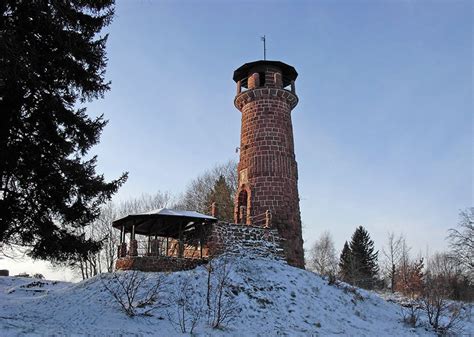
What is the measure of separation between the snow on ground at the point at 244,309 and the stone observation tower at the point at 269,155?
277 cm

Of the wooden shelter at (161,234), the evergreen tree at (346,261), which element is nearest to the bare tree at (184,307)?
the wooden shelter at (161,234)

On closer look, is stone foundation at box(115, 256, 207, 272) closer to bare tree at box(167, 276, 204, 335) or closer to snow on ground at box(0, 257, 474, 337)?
snow on ground at box(0, 257, 474, 337)

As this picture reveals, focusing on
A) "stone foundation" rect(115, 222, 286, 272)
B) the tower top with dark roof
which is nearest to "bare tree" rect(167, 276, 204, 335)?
"stone foundation" rect(115, 222, 286, 272)

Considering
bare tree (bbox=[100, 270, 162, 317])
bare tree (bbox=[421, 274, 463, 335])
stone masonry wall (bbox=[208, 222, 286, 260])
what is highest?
stone masonry wall (bbox=[208, 222, 286, 260])

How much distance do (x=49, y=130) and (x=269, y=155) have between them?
12050 millimetres

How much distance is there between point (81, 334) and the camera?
9.38 m

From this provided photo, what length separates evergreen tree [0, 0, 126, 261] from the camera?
9.29 metres

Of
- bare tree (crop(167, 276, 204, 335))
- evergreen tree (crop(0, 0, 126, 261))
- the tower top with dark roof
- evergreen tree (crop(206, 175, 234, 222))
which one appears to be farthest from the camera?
evergreen tree (crop(206, 175, 234, 222))

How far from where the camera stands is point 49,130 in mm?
10133

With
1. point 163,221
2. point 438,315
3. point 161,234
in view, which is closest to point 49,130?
point 163,221

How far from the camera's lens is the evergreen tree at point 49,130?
366 inches

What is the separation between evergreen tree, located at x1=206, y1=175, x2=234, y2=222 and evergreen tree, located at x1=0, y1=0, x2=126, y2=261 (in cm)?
2018

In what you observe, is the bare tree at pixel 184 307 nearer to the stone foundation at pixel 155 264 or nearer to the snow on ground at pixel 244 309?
the snow on ground at pixel 244 309

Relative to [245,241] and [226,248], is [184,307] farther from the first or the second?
[245,241]
